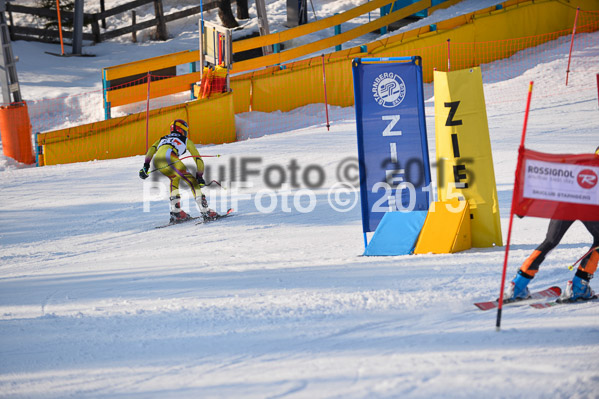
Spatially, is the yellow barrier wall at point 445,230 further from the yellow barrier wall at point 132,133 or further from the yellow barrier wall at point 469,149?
the yellow barrier wall at point 132,133

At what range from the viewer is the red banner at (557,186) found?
513 cm

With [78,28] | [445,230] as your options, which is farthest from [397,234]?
[78,28]

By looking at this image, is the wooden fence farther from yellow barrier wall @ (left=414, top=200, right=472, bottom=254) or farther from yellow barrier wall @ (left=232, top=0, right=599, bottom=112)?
yellow barrier wall @ (left=414, top=200, right=472, bottom=254)

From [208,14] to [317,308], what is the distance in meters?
22.7

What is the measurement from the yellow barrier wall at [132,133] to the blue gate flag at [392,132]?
834 centimetres

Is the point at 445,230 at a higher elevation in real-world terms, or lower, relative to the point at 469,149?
lower

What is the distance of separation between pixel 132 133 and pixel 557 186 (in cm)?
1168

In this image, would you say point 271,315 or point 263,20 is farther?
point 263,20

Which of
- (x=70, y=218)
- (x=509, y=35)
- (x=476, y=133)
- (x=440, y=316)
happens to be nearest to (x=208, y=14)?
(x=509, y=35)

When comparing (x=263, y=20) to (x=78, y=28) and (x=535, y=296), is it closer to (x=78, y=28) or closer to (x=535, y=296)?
(x=78, y=28)

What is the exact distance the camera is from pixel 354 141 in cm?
1354

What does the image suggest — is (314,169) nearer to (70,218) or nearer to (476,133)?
(70,218)

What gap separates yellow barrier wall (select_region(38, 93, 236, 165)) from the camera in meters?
14.9

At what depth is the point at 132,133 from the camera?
15250mm
